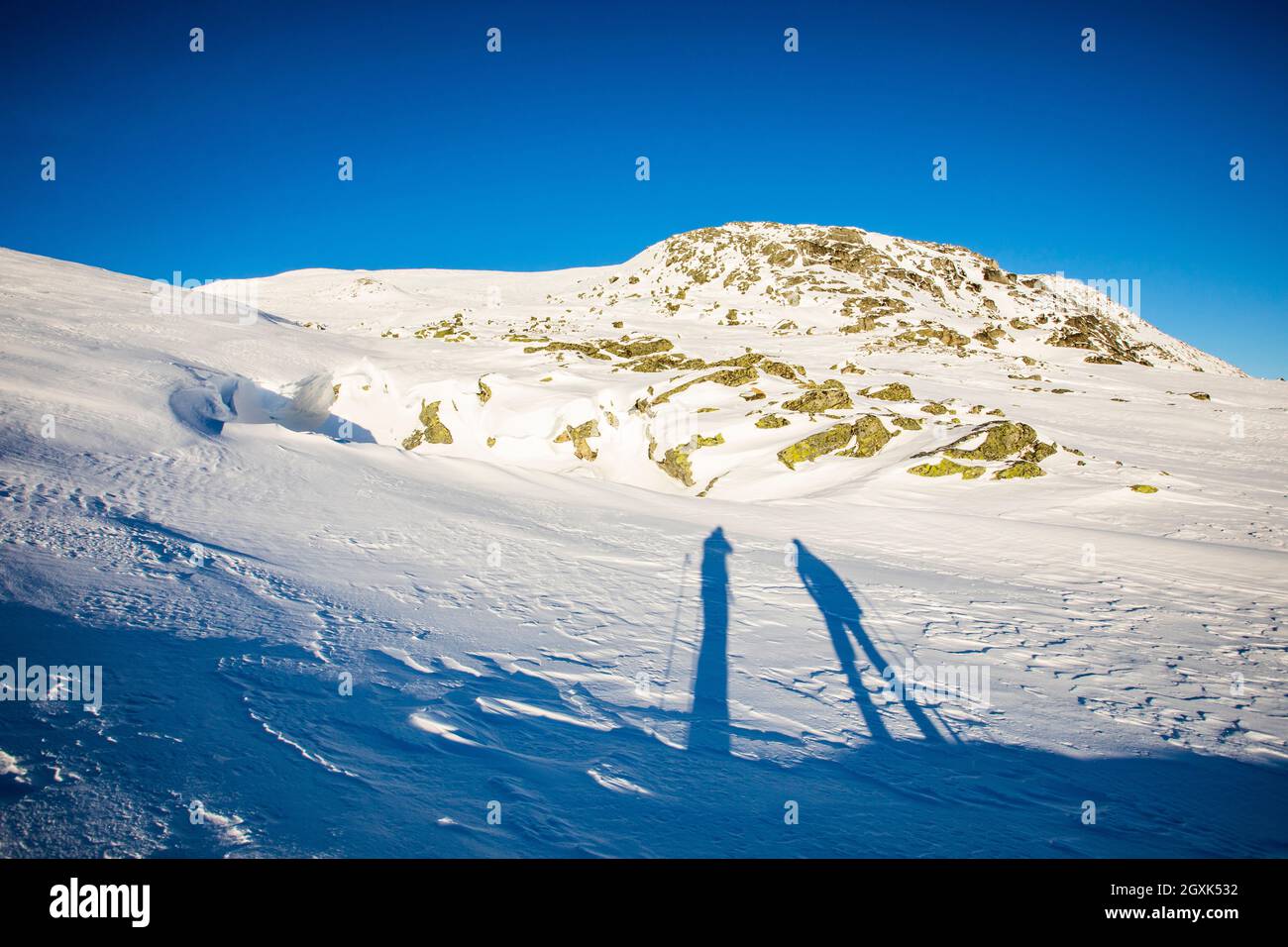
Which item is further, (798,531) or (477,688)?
(798,531)

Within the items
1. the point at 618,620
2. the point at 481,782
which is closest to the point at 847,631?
the point at 618,620

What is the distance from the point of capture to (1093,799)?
3.33 metres

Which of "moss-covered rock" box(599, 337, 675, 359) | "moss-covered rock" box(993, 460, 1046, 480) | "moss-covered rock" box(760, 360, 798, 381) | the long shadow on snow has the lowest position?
the long shadow on snow

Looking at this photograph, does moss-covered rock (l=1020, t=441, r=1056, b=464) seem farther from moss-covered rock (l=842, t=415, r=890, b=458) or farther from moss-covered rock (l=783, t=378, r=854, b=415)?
moss-covered rock (l=783, t=378, r=854, b=415)

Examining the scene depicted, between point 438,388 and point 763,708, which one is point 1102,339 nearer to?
point 438,388

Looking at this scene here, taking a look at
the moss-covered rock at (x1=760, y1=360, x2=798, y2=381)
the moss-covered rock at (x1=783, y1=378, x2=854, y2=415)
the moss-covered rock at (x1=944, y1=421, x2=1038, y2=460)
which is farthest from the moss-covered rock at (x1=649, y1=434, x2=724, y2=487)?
the moss-covered rock at (x1=760, y1=360, x2=798, y2=381)

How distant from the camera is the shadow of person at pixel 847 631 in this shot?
407 cm

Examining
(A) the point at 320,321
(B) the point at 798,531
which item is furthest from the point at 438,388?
(A) the point at 320,321

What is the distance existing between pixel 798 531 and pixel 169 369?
13.6m

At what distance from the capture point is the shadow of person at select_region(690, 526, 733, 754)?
373cm

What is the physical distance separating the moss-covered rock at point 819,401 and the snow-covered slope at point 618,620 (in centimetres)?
11

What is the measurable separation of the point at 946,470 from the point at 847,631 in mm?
8929

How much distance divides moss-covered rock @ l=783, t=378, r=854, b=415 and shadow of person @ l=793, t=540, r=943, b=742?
8.73m

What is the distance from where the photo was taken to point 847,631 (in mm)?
5688
